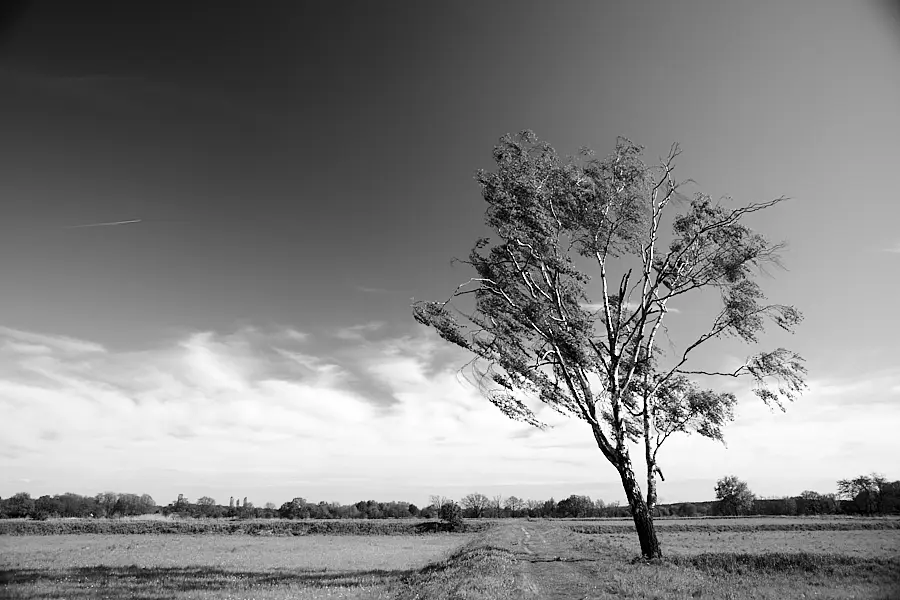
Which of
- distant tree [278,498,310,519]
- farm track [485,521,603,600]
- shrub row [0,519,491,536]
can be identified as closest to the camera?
farm track [485,521,603,600]

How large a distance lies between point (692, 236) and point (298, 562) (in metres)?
35.5

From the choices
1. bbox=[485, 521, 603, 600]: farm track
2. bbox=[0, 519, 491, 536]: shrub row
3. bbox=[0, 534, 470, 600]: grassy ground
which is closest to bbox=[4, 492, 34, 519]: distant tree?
bbox=[0, 519, 491, 536]: shrub row

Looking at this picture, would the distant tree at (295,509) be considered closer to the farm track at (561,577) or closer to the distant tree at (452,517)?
the distant tree at (452,517)

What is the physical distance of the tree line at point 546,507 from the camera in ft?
297

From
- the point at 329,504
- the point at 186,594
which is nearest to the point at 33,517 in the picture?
the point at 329,504

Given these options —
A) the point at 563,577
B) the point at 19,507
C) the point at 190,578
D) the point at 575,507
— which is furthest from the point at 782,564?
the point at 575,507

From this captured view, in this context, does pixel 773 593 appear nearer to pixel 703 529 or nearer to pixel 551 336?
pixel 551 336

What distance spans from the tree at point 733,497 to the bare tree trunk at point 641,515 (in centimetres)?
15540

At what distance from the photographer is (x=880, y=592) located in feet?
31.0

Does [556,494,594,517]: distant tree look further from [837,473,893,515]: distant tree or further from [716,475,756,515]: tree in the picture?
[837,473,893,515]: distant tree

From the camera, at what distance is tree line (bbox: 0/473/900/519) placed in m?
90.5

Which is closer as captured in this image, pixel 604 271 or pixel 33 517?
pixel 604 271

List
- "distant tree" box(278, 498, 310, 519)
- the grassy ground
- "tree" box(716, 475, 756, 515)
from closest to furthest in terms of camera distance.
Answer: the grassy ground, "tree" box(716, 475, 756, 515), "distant tree" box(278, 498, 310, 519)

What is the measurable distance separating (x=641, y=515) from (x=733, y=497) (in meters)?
157
